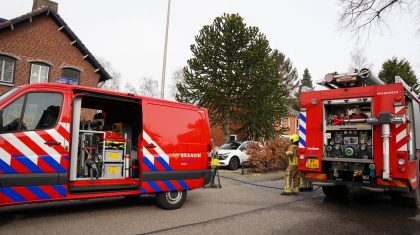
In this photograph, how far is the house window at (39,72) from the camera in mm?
18766

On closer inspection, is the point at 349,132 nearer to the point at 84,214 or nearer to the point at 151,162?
the point at 151,162

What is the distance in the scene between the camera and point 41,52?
18906mm

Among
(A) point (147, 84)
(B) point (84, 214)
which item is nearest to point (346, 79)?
(B) point (84, 214)

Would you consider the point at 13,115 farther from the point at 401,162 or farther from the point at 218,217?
the point at 401,162

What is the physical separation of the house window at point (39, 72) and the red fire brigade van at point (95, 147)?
12.8m

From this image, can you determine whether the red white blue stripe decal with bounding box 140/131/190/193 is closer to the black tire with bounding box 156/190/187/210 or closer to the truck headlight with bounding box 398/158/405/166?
the black tire with bounding box 156/190/187/210

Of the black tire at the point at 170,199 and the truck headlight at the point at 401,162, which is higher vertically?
the truck headlight at the point at 401,162

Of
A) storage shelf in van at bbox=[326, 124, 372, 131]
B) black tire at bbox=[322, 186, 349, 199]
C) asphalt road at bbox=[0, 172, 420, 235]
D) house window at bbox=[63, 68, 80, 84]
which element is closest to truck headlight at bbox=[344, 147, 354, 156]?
storage shelf in van at bbox=[326, 124, 372, 131]

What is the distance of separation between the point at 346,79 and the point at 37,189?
7.00 m

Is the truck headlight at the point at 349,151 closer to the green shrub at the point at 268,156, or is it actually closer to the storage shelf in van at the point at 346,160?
the storage shelf in van at the point at 346,160

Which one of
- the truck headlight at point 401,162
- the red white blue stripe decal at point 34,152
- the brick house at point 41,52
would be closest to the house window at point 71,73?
the brick house at point 41,52

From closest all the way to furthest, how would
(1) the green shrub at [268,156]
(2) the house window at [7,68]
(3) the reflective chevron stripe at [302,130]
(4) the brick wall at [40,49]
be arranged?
(3) the reflective chevron stripe at [302,130]
(1) the green shrub at [268,156]
(2) the house window at [7,68]
(4) the brick wall at [40,49]

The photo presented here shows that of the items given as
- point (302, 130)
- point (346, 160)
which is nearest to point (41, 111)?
point (302, 130)

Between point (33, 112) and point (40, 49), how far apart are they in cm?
1546
